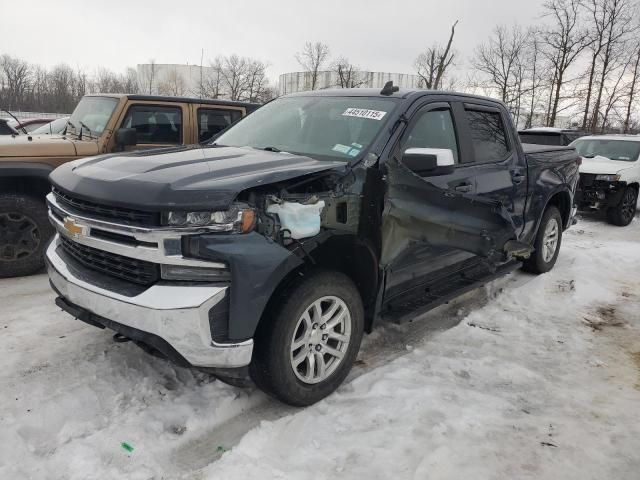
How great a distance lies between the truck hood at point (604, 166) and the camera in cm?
983

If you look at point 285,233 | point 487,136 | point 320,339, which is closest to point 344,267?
point 320,339

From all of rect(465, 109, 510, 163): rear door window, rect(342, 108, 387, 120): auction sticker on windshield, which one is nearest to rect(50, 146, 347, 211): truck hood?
rect(342, 108, 387, 120): auction sticker on windshield

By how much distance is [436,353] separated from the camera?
3756 mm

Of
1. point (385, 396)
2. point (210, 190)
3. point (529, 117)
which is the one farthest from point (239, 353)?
point (529, 117)

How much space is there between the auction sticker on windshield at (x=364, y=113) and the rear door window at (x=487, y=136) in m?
1.13

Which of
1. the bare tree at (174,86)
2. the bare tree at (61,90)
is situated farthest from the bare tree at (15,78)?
the bare tree at (174,86)

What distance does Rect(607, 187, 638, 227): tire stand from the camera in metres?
9.77

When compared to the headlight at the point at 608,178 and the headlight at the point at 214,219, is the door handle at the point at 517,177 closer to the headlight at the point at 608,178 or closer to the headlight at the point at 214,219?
the headlight at the point at 214,219

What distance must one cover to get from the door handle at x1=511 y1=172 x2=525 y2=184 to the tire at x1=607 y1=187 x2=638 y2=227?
6.24 meters

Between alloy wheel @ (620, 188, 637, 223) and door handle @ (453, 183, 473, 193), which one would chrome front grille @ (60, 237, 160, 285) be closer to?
door handle @ (453, 183, 473, 193)

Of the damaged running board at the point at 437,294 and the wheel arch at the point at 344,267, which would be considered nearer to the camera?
the wheel arch at the point at 344,267

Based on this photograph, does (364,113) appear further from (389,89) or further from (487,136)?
(487,136)

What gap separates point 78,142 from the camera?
5531mm

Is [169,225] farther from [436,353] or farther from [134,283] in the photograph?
[436,353]
